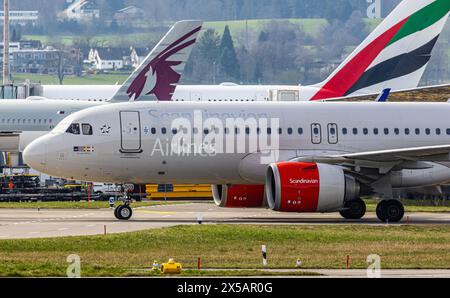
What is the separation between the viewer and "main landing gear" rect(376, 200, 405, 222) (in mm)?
40344

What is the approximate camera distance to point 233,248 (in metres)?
30.9

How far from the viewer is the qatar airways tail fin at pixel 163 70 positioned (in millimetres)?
64688

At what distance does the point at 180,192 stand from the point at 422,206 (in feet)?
39.2

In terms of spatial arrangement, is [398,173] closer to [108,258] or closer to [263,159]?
[263,159]

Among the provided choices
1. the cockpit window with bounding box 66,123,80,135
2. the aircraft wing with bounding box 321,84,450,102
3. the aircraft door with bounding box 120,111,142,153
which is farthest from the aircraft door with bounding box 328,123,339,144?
the aircraft wing with bounding box 321,84,450,102

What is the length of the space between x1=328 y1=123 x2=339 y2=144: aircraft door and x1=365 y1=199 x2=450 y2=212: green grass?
21.6 feet

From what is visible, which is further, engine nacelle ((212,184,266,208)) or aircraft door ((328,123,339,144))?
engine nacelle ((212,184,266,208))

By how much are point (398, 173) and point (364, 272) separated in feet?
53.7

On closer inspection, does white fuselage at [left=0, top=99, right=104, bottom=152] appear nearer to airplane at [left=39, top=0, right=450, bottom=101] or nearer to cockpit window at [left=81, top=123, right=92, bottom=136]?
airplane at [left=39, top=0, right=450, bottom=101]

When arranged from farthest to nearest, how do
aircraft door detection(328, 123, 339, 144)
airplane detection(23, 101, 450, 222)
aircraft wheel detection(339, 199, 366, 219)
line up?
aircraft wheel detection(339, 199, 366, 219) < aircraft door detection(328, 123, 339, 144) < airplane detection(23, 101, 450, 222)

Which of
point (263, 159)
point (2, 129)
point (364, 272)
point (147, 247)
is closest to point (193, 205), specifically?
point (263, 159)

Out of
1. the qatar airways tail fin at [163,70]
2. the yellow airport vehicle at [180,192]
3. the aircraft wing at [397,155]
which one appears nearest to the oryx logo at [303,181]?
the aircraft wing at [397,155]

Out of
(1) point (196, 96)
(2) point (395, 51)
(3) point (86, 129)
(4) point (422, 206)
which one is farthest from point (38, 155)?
(1) point (196, 96)

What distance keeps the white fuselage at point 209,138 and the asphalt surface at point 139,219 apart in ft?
5.02
